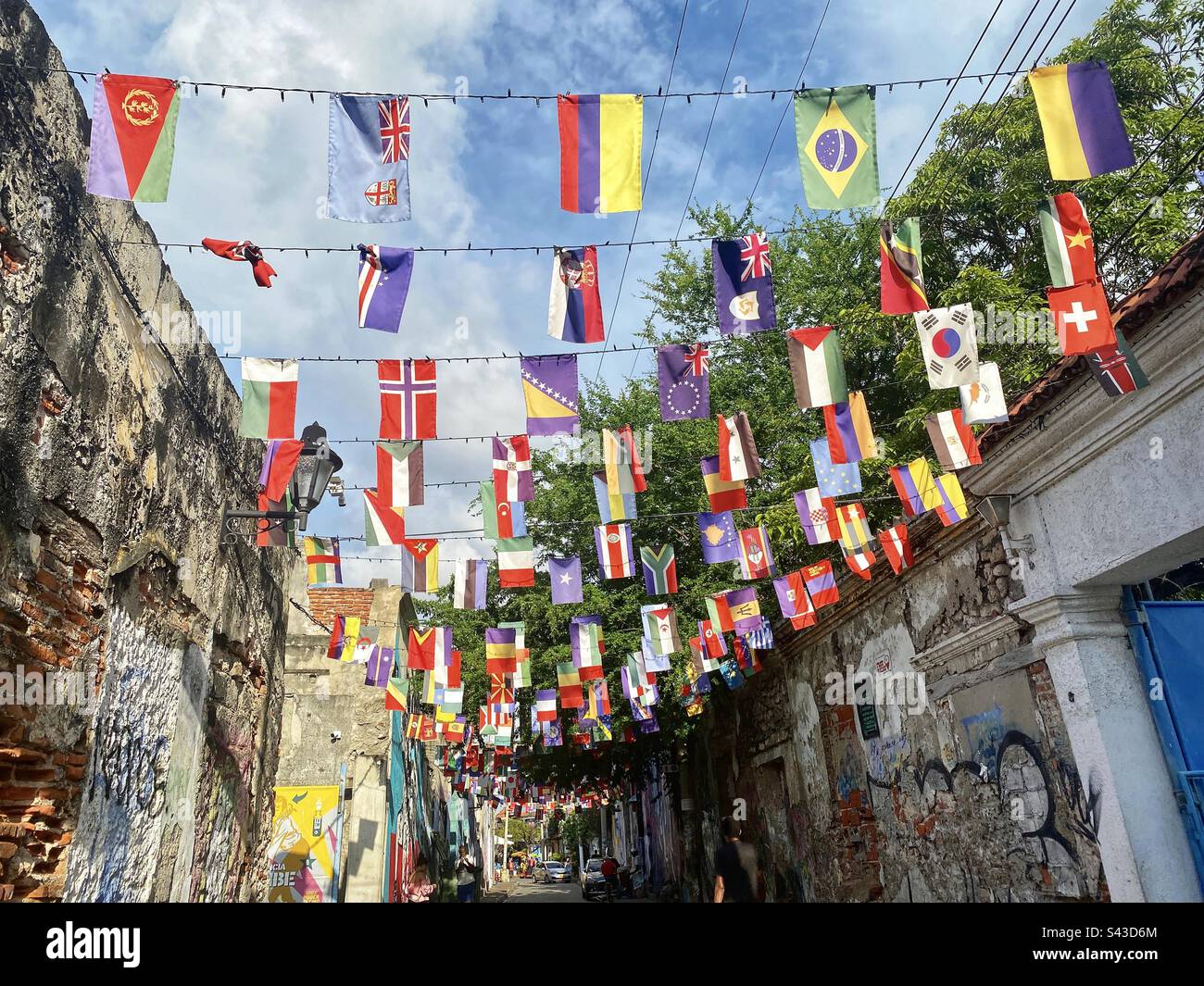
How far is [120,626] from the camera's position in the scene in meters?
5.26

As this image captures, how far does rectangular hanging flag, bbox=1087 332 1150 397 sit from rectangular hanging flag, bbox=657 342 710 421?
3.29 metres

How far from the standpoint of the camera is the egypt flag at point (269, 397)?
7102 mm

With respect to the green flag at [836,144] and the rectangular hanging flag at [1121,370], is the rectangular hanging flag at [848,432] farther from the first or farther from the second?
the rectangular hanging flag at [1121,370]

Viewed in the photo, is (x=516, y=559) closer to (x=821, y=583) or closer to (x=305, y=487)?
(x=305, y=487)

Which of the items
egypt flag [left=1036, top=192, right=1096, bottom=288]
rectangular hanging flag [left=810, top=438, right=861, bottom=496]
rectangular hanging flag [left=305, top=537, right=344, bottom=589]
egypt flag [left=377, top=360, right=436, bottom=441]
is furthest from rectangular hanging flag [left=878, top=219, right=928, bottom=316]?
rectangular hanging flag [left=305, top=537, right=344, bottom=589]

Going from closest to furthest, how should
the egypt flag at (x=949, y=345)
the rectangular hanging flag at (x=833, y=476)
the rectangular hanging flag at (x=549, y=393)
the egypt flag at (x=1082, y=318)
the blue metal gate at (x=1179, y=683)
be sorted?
the egypt flag at (x=1082, y=318) < the blue metal gate at (x=1179, y=683) < the egypt flag at (x=949, y=345) < the rectangular hanging flag at (x=549, y=393) < the rectangular hanging flag at (x=833, y=476)

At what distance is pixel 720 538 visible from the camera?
9.74m

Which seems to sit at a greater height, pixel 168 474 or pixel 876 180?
pixel 876 180

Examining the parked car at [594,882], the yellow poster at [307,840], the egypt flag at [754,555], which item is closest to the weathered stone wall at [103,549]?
the egypt flag at [754,555]

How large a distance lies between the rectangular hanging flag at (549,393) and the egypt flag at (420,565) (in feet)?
9.24

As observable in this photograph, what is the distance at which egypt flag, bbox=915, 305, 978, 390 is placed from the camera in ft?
21.8

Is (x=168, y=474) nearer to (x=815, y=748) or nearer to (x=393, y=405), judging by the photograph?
(x=393, y=405)

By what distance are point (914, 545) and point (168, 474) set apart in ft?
22.5
